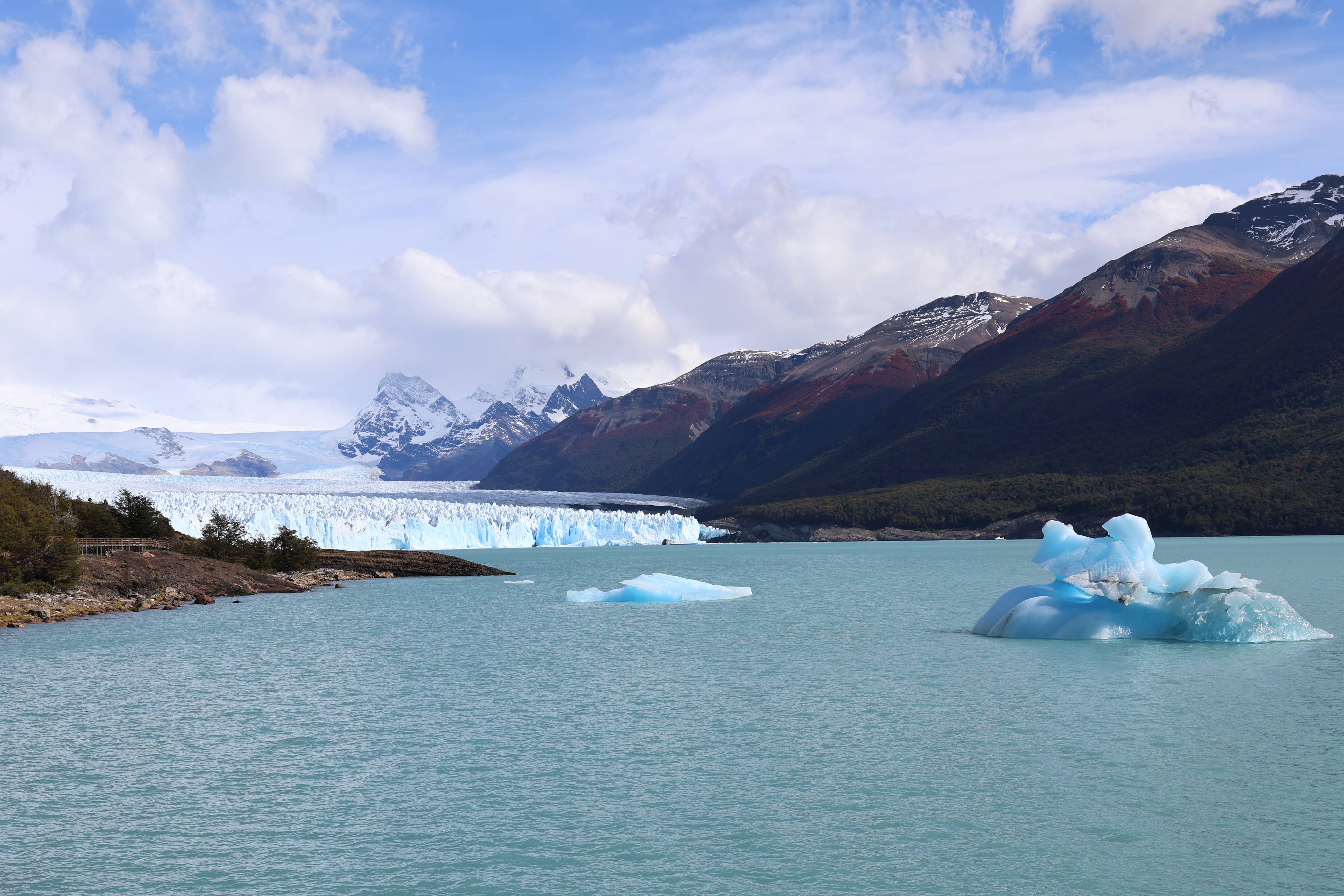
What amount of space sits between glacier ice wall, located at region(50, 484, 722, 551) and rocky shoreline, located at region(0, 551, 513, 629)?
604 inches

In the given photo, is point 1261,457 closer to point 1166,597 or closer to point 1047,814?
point 1166,597

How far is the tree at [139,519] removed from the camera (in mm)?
63781

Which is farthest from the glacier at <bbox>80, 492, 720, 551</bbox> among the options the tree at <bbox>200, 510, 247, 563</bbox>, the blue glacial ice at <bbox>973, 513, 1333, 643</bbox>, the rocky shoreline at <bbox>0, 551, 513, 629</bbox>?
the blue glacial ice at <bbox>973, 513, 1333, 643</bbox>

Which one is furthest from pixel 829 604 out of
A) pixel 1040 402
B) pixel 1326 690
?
pixel 1040 402

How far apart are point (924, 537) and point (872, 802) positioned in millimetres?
133792

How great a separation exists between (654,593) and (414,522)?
71035mm

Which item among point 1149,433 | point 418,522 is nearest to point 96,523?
point 418,522

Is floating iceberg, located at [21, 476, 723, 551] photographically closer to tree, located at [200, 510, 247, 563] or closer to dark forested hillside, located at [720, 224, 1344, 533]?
tree, located at [200, 510, 247, 563]

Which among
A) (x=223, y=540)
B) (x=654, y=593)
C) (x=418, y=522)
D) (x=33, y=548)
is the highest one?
(x=418, y=522)

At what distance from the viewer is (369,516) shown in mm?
111875

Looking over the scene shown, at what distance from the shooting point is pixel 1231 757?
1719cm

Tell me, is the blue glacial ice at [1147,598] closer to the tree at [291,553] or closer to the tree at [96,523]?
the tree at [96,523]

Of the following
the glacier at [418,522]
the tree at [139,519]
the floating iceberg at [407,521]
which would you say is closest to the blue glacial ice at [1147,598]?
the tree at [139,519]

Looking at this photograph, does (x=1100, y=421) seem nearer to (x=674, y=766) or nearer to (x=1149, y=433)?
(x=1149, y=433)
